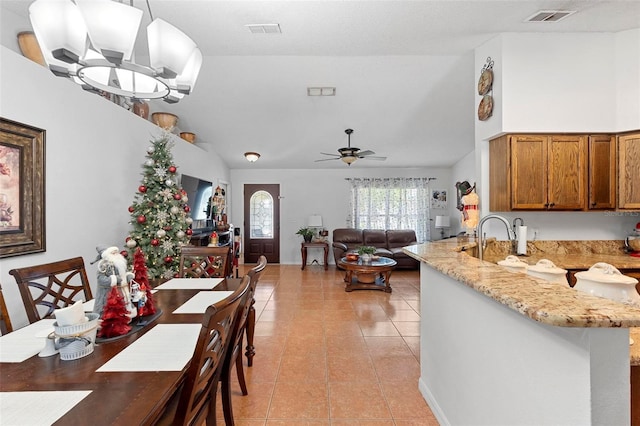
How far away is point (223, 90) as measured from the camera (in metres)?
4.22

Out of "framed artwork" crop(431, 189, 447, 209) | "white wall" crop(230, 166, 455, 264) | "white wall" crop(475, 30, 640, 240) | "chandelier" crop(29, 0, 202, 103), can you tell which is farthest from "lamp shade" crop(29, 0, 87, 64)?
"framed artwork" crop(431, 189, 447, 209)

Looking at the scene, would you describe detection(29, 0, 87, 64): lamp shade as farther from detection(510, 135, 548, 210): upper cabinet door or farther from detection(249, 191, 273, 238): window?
detection(249, 191, 273, 238): window

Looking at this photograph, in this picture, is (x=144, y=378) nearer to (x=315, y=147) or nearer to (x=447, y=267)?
(x=447, y=267)

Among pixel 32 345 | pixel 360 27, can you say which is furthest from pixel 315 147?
pixel 32 345

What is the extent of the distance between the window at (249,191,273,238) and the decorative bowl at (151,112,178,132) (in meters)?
3.27

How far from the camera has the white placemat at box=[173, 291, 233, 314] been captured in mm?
1631

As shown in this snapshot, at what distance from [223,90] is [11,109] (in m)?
2.49

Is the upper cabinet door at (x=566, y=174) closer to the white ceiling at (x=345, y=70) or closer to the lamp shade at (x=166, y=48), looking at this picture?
the white ceiling at (x=345, y=70)

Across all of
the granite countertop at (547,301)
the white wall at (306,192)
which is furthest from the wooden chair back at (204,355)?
the white wall at (306,192)

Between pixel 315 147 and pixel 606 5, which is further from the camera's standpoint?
pixel 315 147

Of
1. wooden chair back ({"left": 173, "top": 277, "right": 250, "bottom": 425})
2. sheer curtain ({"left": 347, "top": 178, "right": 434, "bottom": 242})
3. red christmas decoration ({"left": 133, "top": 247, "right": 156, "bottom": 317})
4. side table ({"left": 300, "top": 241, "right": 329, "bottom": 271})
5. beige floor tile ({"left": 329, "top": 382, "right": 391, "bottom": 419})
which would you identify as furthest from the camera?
sheer curtain ({"left": 347, "top": 178, "right": 434, "bottom": 242})

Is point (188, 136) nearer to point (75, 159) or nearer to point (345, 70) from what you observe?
point (75, 159)

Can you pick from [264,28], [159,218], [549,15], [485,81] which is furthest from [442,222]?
[159,218]

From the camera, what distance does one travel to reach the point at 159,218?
10.8 ft
